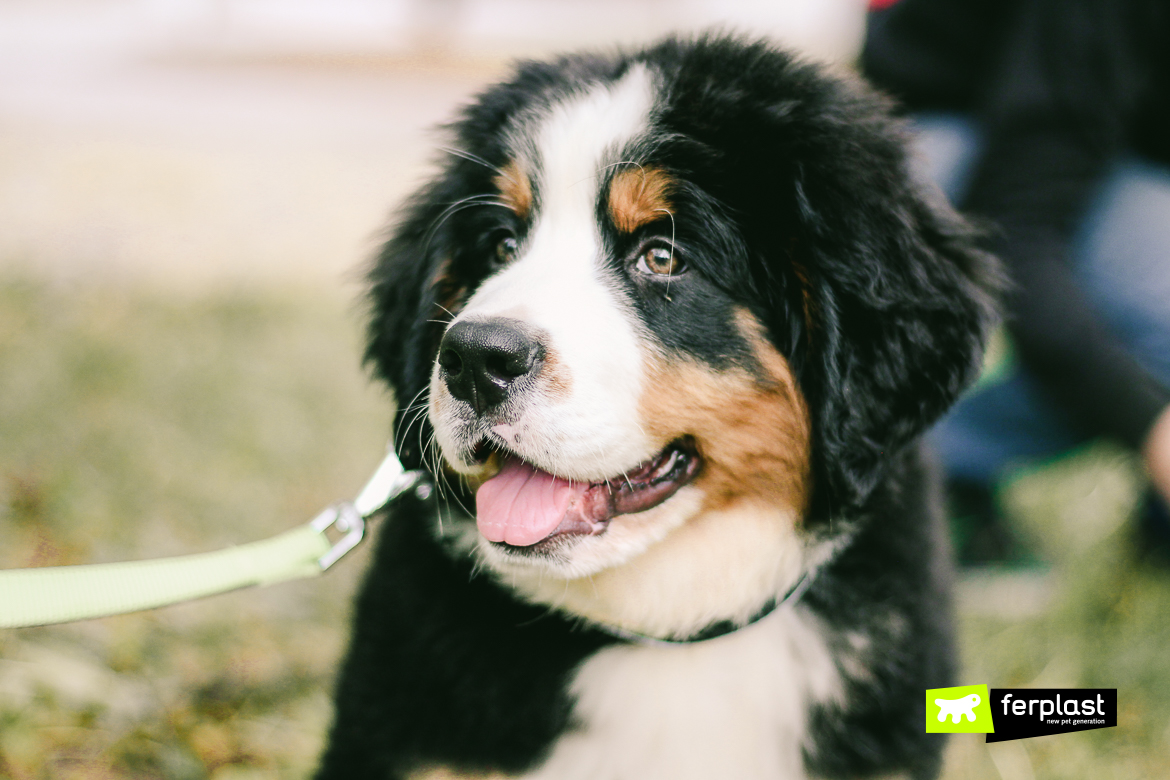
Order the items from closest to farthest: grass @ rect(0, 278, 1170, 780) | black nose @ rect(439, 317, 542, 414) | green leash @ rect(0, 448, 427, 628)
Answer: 1. green leash @ rect(0, 448, 427, 628)
2. black nose @ rect(439, 317, 542, 414)
3. grass @ rect(0, 278, 1170, 780)

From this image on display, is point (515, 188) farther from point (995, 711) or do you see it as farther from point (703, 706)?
point (995, 711)

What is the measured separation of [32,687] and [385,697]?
42.4 inches

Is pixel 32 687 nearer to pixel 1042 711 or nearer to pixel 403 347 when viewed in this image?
pixel 403 347

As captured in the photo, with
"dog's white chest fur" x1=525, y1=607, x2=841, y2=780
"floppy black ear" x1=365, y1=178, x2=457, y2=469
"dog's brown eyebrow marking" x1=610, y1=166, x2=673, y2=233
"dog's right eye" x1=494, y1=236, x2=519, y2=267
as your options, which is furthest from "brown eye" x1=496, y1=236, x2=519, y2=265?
"dog's white chest fur" x1=525, y1=607, x2=841, y2=780

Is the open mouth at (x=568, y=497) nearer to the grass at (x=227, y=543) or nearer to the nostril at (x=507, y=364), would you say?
the nostril at (x=507, y=364)

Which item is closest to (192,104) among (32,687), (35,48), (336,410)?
(35,48)

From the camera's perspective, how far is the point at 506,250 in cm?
206

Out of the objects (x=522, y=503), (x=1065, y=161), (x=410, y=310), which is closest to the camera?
(x=522, y=503)

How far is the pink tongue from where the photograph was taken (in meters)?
1.75

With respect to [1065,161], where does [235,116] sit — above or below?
below

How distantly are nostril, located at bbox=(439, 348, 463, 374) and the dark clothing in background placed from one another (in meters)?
1.80

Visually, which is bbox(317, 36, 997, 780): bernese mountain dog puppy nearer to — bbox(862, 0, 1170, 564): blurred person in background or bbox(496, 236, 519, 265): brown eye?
bbox(496, 236, 519, 265): brown eye

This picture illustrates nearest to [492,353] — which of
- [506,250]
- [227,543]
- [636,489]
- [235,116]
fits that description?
[636,489]

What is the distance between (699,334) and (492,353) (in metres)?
0.44
